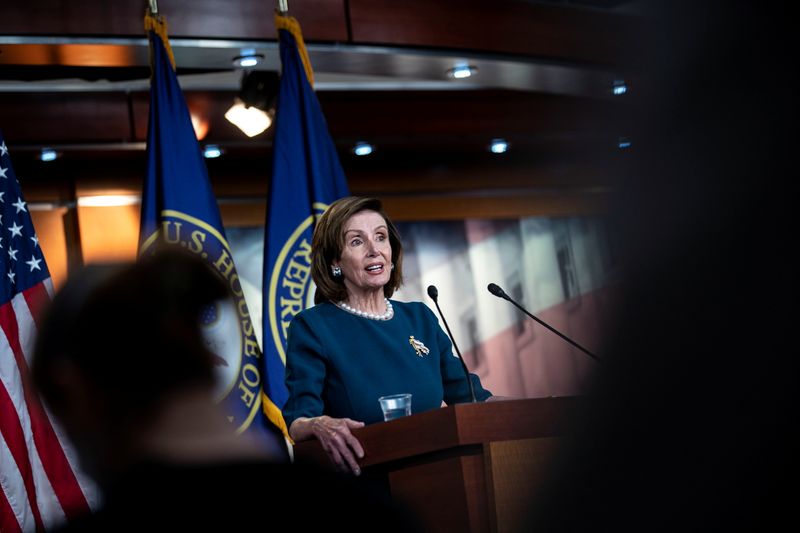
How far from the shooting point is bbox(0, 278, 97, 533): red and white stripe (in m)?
3.69

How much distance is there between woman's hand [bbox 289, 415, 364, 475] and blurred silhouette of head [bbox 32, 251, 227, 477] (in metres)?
1.48

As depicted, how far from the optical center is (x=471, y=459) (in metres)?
2.17

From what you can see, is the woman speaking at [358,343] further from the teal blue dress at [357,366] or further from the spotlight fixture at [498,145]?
the spotlight fixture at [498,145]

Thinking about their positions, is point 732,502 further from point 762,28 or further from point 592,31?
point 592,31

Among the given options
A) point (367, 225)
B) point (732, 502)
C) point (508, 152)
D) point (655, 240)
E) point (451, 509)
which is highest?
point (508, 152)

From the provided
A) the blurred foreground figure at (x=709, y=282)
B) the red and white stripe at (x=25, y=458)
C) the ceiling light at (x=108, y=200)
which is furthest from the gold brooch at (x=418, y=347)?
the ceiling light at (x=108, y=200)

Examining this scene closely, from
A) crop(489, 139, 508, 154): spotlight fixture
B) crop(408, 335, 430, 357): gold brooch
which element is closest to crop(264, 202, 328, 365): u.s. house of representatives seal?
crop(408, 335, 430, 357): gold brooch

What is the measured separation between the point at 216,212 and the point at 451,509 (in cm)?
233

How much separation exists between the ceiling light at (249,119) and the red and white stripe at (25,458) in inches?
74.4

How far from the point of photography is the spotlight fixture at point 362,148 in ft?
19.5

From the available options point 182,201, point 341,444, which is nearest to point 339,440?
point 341,444

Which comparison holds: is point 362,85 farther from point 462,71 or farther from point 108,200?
point 108,200

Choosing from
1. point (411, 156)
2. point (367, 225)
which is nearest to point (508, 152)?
point (411, 156)

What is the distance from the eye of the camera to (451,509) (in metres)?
2.18
